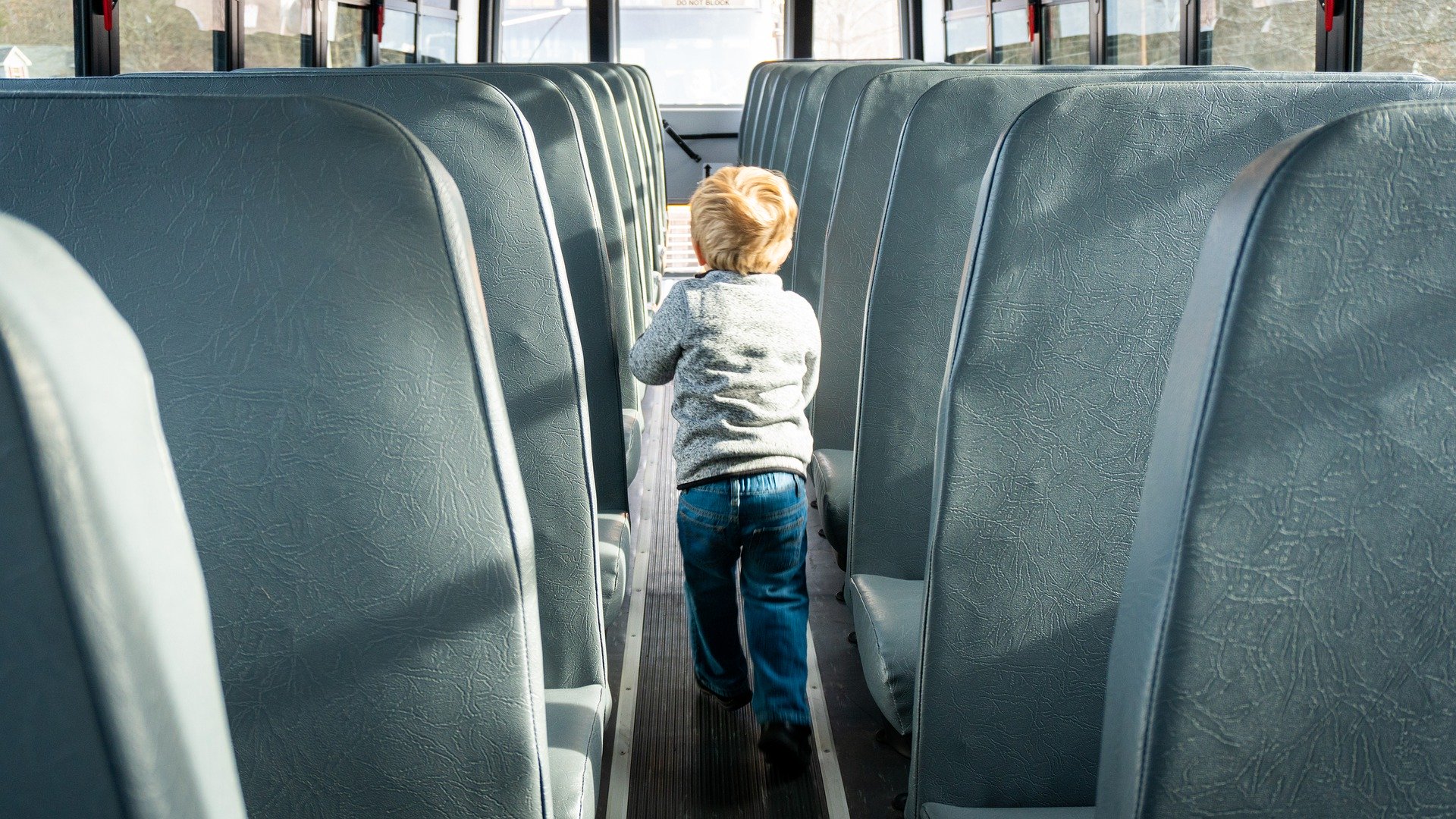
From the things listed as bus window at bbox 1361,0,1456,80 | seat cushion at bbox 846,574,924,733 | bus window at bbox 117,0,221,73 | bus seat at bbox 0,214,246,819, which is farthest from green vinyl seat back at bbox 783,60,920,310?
bus window at bbox 117,0,221,73

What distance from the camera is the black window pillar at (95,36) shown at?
3184 mm

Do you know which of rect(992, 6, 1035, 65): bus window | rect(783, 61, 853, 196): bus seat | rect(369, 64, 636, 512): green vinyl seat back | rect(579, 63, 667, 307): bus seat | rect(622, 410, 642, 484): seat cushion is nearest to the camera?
rect(369, 64, 636, 512): green vinyl seat back

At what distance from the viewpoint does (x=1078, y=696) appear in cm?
115

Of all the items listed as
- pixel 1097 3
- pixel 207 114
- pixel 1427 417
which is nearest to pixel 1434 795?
pixel 1427 417

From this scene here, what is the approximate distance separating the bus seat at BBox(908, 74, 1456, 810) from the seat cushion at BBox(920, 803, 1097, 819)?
0.01 metres

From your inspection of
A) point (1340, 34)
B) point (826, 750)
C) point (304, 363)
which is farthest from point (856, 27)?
point (304, 363)

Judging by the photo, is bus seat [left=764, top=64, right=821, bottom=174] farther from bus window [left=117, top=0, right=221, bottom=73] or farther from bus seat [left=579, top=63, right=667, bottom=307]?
bus window [left=117, top=0, right=221, bottom=73]

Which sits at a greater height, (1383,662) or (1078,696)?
(1383,662)

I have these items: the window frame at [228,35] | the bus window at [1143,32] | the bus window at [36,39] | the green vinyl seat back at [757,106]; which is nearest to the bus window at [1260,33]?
the bus window at [1143,32]

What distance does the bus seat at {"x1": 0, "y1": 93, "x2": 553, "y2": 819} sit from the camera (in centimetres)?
71

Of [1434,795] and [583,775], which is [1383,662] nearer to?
[1434,795]

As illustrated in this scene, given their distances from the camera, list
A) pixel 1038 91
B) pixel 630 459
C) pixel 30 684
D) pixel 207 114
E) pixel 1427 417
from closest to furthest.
A: pixel 30 684, pixel 1427 417, pixel 207 114, pixel 1038 91, pixel 630 459

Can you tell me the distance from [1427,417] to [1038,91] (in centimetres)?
88

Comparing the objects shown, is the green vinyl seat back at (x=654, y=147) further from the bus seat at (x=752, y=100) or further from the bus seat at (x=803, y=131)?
the bus seat at (x=803, y=131)
